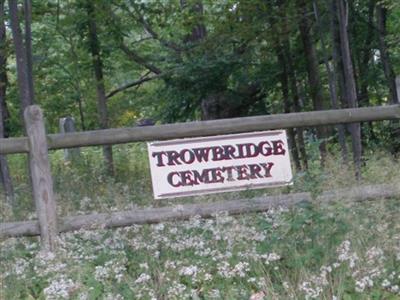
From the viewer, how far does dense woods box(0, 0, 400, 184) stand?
13125mm

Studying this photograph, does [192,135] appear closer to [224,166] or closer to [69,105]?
[224,166]

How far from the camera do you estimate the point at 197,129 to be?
229 inches

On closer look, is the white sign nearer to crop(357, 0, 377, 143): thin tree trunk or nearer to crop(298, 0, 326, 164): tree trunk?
crop(298, 0, 326, 164): tree trunk

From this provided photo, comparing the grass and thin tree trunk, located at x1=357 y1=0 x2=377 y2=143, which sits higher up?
thin tree trunk, located at x1=357 y1=0 x2=377 y2=143

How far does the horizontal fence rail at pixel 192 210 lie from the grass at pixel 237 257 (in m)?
0.07

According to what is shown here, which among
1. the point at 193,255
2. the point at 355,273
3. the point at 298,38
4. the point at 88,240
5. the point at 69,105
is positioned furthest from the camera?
the point at 69,105

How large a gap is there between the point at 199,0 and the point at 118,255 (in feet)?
28.8

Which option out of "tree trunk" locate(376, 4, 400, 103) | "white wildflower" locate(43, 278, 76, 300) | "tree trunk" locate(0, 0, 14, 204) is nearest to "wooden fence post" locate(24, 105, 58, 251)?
"white wildflower" locate(43, 278, 76, 300)

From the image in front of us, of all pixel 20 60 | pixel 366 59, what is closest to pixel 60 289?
pixel 20 60

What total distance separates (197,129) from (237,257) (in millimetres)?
1122

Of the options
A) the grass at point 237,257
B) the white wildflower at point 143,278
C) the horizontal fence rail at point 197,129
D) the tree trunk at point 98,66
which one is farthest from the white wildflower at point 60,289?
the tree trunk at point 98,66

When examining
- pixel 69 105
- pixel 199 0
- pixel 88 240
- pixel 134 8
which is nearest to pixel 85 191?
pixel 88 240

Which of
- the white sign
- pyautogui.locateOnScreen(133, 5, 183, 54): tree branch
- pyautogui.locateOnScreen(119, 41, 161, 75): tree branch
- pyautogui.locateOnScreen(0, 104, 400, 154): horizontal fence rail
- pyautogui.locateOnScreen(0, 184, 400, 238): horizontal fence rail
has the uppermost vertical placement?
pyautogui.locateOnScreen(133, 5, 183, 54): tree branch

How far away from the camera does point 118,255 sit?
5.38m
